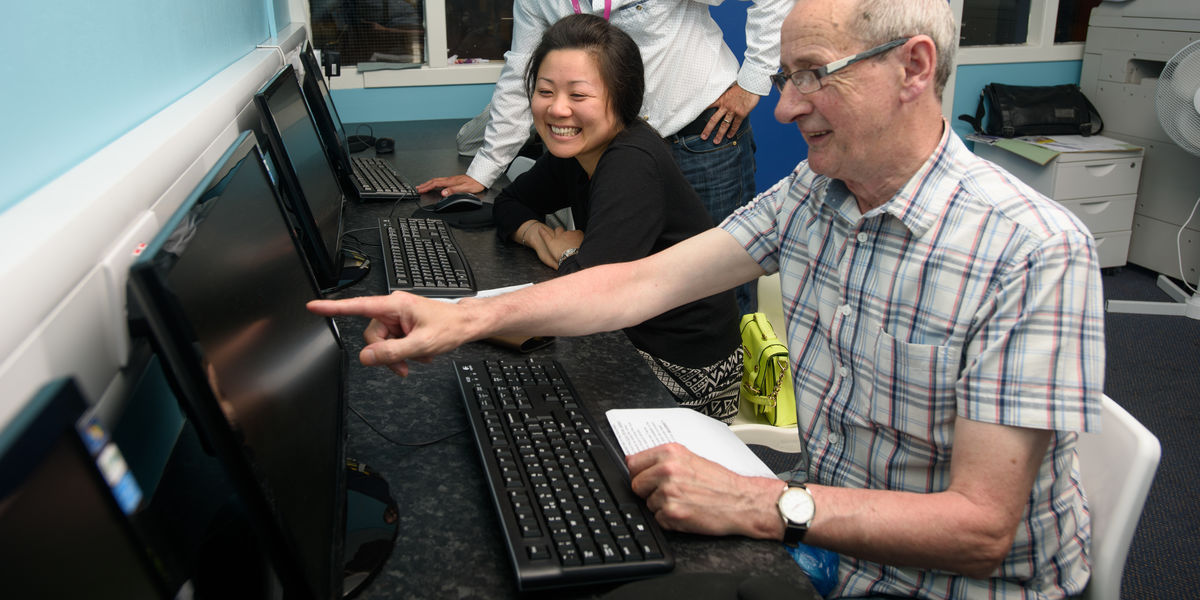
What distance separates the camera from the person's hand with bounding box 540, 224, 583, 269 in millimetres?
1870

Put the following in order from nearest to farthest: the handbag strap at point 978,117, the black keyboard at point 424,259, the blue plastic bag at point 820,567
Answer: the blue plastic bag at point 820,567, the black keyboard at point 424,259, the handbag strap at point 978,117

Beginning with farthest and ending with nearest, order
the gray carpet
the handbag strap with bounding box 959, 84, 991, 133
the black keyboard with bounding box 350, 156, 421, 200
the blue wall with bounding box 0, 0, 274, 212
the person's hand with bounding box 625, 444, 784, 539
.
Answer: the handbag strap with bounding box 959, 84, 991, 133
the black keyboard with bounding box 350, 156, 421, 200
the gray carpet
the person's hand with bounding box 625, 444, 784, 539
the blue wall with bounding box 0, 0, 274, 212

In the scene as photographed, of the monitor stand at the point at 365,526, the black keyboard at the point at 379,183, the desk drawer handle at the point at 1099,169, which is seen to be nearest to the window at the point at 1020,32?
the desk drawer handle at the point at 1099,169

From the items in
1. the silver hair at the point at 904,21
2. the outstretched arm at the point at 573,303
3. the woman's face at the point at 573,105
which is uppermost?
the silver hair at the point at 904,21

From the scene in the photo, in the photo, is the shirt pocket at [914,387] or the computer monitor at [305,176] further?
the computer monitor at [305,176]

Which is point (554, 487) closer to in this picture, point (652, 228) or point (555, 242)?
point (652, 228)

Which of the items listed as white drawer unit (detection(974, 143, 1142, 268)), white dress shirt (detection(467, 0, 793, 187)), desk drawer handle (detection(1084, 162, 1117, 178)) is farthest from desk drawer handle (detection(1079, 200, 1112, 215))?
white dress shirt (detection(467, 0, 793, 187))

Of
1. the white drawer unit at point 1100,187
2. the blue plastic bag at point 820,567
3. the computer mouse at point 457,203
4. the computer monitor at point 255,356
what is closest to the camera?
the computer monitor at point 255,356

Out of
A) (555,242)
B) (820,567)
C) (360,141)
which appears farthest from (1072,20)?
(820,567)

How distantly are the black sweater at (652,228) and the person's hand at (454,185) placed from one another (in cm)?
78

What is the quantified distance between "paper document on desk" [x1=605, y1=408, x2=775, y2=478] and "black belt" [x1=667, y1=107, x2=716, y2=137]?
5.02ft

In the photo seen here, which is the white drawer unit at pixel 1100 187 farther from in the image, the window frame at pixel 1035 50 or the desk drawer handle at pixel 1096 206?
the window frame at pixel 1035 50

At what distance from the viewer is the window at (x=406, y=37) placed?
12.7ft

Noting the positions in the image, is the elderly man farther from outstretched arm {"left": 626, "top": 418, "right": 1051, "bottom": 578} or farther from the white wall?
the white wall
